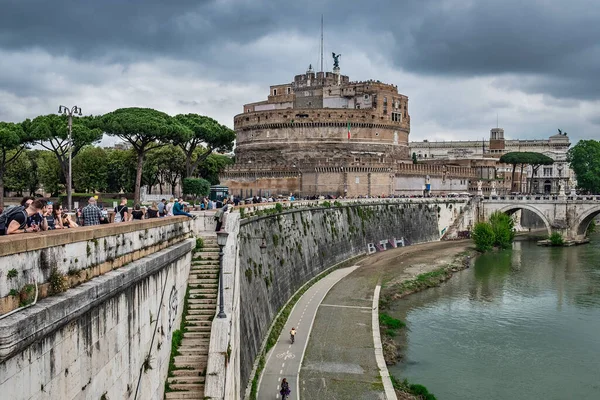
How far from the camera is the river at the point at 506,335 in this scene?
65.9 feet

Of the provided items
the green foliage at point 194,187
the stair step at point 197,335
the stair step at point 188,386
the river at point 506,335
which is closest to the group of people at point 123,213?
the stair step at point 197,335

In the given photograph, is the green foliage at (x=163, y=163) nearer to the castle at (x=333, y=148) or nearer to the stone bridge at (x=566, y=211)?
the castle at (x=333, y=148)

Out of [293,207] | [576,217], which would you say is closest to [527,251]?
[576,217]

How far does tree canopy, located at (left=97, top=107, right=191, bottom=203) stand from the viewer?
1447 inches

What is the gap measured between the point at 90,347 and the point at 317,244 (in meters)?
27.9

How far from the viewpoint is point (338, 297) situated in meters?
29.0

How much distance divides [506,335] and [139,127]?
23.6 meters

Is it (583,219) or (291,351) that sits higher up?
(583,219)

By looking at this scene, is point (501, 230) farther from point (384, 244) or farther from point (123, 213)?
point (123, 213)

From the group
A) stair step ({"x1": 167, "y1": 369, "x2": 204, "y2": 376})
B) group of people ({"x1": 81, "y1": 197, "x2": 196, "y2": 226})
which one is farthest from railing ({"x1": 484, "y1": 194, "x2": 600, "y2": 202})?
stair step ({"x1": 167, "y1": 369, "x2": 204, "y2": 376})

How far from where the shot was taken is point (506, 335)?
25719 mm

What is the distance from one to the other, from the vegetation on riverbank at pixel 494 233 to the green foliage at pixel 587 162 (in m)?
20.4

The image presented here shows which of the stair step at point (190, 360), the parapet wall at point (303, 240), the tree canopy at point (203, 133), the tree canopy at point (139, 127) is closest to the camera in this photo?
the stair step at point (190, 360)

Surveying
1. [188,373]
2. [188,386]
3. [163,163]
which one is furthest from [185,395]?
[163,163]
